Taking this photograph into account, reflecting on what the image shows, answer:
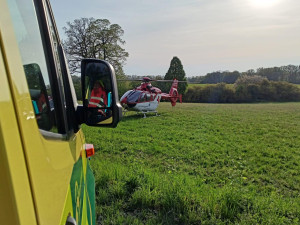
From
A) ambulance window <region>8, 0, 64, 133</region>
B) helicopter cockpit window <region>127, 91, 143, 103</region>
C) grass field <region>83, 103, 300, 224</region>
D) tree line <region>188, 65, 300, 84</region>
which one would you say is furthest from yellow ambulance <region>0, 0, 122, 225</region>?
tree line <region>188, 65, 300, 84</region>

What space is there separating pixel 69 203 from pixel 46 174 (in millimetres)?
297

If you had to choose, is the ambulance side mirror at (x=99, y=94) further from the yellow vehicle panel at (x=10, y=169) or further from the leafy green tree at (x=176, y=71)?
the leafy green tree at (x=176, y=71)

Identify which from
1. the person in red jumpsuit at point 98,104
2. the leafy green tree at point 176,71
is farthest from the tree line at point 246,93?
the person in red jumpsuit at point 98,104

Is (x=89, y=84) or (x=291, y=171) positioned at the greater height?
(x=89, y=84)

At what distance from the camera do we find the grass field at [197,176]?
2730mm

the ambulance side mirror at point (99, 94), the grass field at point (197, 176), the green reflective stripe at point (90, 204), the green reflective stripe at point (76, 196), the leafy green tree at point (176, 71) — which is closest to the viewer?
the green reflective stripe at point (76, 196)

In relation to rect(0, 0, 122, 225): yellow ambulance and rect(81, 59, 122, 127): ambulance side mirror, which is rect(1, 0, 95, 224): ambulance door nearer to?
rect(0, 0, 122, 225): yellow ambulance

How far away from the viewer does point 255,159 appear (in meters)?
5.37

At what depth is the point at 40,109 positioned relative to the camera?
0.84 meters

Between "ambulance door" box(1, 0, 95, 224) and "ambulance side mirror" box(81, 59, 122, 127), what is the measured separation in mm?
113

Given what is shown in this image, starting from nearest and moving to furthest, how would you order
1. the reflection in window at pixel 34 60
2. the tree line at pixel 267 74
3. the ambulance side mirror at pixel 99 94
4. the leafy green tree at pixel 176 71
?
the reflection in window at pixel 34 60 → the ambulance side mirror at pixel 99 94 → the leafy green tree at pixel 176 71 → the tree line at pixel 267 74

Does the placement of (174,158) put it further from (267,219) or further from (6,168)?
(6,168)

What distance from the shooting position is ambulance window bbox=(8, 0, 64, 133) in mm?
680

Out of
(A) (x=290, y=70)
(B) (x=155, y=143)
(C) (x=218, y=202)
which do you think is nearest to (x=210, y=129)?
(B) (x=155, y=143)
